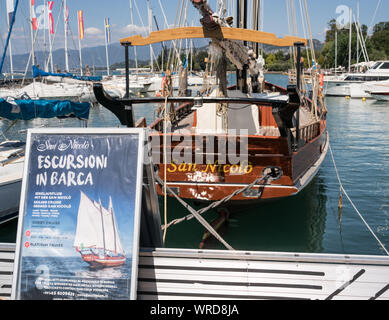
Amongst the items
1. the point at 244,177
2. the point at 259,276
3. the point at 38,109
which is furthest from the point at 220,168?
the point at 38,109

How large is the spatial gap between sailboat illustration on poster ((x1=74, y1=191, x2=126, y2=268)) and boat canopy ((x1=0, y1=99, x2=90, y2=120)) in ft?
25.0

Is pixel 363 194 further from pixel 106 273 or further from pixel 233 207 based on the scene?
pixel 106 273

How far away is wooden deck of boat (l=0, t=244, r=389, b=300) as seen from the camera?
3.38 meters

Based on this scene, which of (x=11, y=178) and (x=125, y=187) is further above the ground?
(x=125, y=187)

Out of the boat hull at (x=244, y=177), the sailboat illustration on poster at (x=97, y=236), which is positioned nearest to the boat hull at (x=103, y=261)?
the sailboat illustration on poster at (x=97, y=236)

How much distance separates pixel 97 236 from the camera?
11.0 feet

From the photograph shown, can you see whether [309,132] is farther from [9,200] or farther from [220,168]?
[9,200]

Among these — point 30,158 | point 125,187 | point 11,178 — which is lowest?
point 11,178

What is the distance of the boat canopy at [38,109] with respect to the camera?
1008cm

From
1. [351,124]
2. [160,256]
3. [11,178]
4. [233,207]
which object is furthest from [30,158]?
[351,124]

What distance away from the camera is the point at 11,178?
9.01m

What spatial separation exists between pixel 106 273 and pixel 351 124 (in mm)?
23863

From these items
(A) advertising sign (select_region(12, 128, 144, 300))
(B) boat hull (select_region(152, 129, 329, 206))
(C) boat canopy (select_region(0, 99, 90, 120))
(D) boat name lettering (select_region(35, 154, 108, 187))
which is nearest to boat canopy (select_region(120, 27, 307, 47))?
(B) boat hull (select_region(152, 129, 329, 206))

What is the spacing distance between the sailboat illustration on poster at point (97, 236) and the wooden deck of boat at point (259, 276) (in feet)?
1.08
